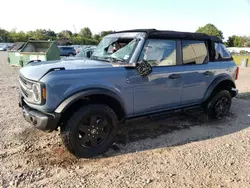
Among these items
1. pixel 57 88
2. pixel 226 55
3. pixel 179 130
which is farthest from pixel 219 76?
pixel 57 88

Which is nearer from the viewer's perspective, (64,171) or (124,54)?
(64,171)

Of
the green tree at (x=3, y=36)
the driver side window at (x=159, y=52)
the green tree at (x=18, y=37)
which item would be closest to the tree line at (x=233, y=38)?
the green tree at (x=18, y=37)

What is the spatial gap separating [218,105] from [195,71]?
1.26 meters

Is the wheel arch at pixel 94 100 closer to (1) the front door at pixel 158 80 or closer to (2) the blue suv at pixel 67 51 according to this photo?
(1) the front door at pixel 158 80

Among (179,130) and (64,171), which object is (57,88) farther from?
(179,130)

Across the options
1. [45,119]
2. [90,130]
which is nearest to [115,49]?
[90,130]

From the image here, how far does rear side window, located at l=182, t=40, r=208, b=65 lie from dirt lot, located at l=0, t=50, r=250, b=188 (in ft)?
4.65

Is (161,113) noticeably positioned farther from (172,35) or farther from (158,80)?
(172,35)

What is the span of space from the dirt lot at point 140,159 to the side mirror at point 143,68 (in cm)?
125

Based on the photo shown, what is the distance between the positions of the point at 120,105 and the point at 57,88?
1058mm

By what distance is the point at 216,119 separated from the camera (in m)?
5.33

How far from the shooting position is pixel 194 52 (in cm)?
464

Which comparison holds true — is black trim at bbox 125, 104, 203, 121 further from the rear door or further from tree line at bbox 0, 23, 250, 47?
tree line at bbox 0, 23, 250, 47

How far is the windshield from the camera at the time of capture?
390 cm
